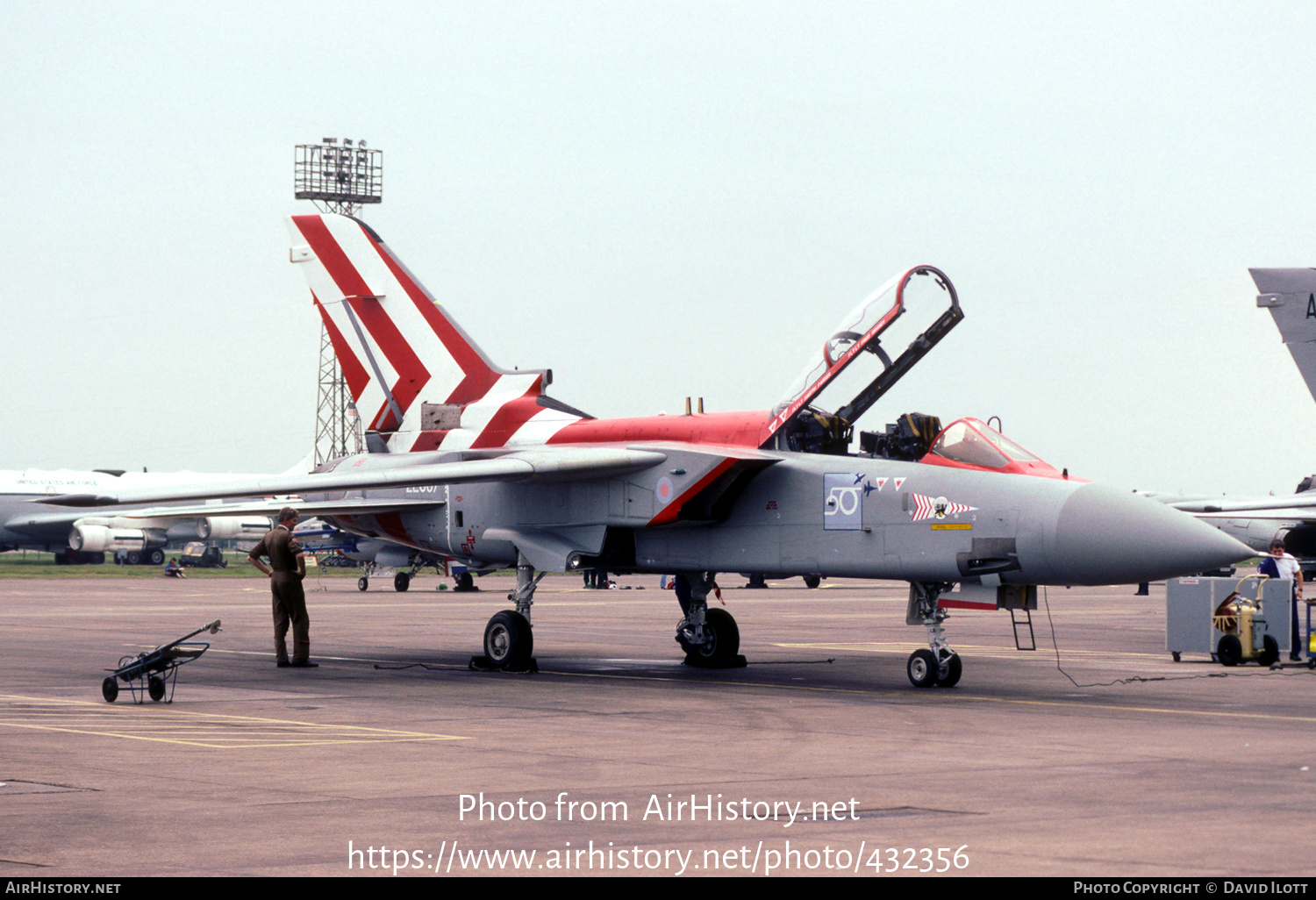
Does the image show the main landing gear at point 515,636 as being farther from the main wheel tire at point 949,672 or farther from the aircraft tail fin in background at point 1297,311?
the aircraft tail fin in background at point 1297,311

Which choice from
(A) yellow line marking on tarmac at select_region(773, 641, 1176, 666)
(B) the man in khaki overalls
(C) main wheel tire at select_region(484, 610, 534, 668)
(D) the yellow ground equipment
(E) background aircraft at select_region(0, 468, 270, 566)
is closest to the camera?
(C) main wheel tire at select_region(484, 610, 534, 668)

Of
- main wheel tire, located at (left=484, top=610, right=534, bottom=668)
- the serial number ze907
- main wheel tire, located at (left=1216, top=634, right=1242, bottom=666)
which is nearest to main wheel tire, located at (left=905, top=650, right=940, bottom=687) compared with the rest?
main wheel tire, located at (left=484, top=610, right=534, bottom=668)

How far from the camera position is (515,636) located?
17.2 metres

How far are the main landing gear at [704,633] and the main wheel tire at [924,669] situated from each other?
3551mm

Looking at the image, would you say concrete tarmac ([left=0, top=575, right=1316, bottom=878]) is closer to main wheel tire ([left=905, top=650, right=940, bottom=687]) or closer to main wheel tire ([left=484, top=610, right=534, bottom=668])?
main wheel tire ([left=905, top=650, right=940, bottom=687])

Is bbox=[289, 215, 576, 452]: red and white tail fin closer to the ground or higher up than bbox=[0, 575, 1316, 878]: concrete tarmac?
higher up

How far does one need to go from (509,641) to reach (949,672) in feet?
16.9

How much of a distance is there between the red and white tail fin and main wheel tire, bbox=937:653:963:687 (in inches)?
271

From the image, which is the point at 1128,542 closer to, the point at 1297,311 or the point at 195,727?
the point at 195,727

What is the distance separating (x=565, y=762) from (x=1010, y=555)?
569 centimetres

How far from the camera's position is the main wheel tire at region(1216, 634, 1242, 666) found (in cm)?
1880

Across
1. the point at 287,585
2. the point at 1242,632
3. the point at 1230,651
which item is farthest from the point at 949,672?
the point at 287,585

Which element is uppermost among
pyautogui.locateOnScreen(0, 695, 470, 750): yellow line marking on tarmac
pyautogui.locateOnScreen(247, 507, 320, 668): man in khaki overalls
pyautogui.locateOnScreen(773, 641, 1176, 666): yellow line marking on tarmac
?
pyautogui.locateOnScreen(247, 507, 320, 668): man in khaki overalls

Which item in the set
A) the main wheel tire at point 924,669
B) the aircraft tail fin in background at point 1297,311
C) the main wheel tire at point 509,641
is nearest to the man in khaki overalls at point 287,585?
the main wheel tire at point 509,641
